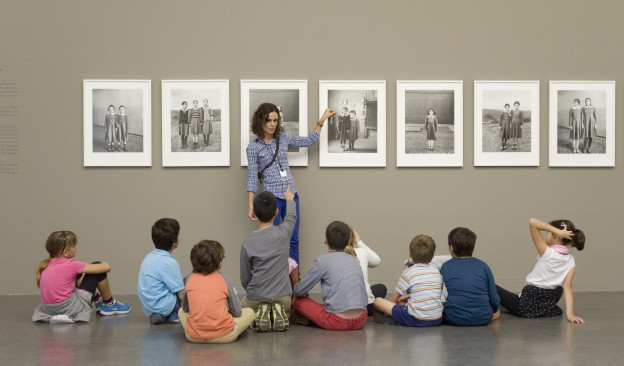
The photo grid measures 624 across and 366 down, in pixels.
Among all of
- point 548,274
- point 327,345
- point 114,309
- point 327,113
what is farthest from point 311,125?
point 327,345

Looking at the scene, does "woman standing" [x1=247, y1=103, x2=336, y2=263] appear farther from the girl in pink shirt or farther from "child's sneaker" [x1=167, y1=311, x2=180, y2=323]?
the girl in pink shirt

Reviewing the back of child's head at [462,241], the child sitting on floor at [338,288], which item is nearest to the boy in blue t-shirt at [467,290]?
the back of child's head at [462,241]

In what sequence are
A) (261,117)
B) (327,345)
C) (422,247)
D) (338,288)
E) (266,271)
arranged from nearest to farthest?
(327,345), (338,288), (266,271), (422,247), (261,117)

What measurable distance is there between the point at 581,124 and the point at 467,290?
12.9 feet

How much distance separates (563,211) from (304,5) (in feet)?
15.3

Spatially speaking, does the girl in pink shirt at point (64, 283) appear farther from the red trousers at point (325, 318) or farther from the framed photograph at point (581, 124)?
the framed photograph at point (581, 124)

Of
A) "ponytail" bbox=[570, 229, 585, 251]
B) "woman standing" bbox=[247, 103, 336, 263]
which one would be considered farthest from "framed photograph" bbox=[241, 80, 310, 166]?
"ponytail" bbox=[570, 229, 585, 251]

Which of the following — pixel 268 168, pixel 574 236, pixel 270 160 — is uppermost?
pixel 270 160

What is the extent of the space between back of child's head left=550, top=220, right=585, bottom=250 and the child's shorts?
1.83 meters

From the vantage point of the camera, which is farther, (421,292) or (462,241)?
(462,241)

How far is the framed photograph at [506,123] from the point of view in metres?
10.1

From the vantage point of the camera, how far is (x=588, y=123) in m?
10.2

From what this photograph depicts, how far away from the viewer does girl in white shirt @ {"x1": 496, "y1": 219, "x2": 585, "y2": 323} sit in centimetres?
805

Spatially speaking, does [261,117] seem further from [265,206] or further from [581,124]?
[581,124]
